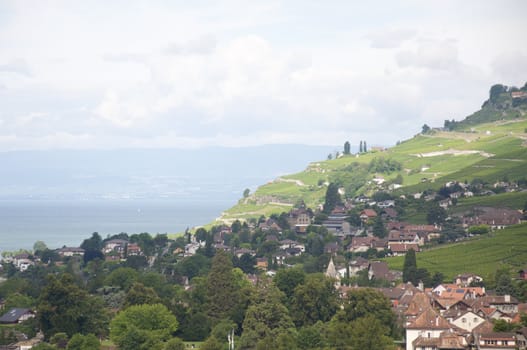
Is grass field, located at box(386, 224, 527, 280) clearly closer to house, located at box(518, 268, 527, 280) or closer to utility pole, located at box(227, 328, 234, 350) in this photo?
house, located at box(518, 268, 527, 280)

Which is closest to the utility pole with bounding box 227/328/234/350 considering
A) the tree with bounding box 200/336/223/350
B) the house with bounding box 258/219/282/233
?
the tree with bounding box 200/336/223/350

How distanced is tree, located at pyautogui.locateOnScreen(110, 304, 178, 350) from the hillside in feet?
245

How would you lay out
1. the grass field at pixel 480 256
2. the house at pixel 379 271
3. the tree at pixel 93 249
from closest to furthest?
the grass field at pixel 480 256 → the house at pixel 379 271 → the tree at pixel 93 249

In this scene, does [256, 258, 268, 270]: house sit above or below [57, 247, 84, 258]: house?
below

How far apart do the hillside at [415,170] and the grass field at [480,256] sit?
119ft

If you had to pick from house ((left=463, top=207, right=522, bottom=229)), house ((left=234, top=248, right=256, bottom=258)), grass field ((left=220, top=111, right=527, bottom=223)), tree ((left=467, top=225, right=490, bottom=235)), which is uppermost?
grass field ((left=220, top=111, right=527, bottom=223))

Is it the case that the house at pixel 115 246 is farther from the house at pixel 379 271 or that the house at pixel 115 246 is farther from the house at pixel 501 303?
Result: the house at pixel 501 303

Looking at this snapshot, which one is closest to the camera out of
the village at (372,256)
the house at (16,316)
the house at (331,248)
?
the village at (372,256)

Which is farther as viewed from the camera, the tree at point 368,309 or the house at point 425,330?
the tree at point 368,309

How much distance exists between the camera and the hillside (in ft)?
463

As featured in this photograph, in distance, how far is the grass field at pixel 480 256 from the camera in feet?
268

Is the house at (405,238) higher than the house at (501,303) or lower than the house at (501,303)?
higher

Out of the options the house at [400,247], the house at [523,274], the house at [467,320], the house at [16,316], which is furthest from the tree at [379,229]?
the house at [467,320]

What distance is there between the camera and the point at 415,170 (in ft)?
538
